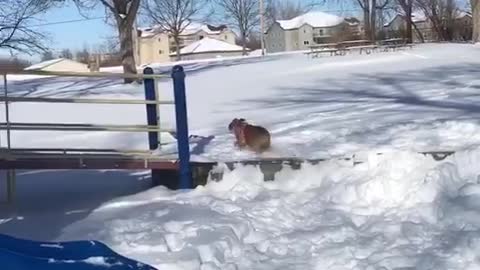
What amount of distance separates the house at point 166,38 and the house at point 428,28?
92.4 feet

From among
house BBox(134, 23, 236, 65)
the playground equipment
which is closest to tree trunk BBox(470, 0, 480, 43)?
the playground equipment

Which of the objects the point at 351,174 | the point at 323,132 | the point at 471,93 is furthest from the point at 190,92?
the point at 351,174

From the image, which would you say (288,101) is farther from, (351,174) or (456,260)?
(456,260)

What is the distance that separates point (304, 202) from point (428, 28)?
59815 mm

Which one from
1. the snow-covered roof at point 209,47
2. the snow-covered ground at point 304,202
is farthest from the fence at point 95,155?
the snow-covered roof at point 209,47

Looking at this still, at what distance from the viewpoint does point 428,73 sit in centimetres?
2053

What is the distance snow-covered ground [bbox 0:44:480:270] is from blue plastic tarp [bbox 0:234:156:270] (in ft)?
1.42

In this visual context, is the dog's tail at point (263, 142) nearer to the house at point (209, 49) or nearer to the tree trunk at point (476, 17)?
the tree trunk at point (476, 17)

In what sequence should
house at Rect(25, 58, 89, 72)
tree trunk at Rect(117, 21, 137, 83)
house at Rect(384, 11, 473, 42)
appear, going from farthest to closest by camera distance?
house at Rect(384, 11, 473, 42) → house at Rect(25, 58, 89, 72) → tree trunk at Rect(117, 21, 137, 83)

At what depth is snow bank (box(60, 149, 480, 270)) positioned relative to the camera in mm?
5238

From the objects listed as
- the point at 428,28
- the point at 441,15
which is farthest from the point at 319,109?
the point at 428,28

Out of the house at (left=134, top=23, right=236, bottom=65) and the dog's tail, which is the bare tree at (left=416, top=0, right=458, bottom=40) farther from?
the dog's tail

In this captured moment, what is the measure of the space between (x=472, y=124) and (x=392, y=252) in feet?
15.7

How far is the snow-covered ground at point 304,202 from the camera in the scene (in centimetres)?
537
